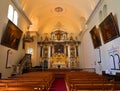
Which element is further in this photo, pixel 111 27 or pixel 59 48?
pixel 59 48

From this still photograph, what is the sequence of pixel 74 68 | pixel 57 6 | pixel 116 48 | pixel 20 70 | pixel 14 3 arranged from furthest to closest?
pixel 74 68, pixel 57 6, pixel 20 70, pixel 14 3, pixel 116 48

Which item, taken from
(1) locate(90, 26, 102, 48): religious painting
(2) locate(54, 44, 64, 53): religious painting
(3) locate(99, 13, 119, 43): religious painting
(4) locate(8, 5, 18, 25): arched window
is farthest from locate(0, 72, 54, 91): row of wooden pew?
(2) locate(54, 44, 64, 53): religious painting

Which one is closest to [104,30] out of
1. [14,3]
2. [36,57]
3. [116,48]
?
[116,48]

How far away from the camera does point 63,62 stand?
21859 millimetres

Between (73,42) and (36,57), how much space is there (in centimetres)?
670

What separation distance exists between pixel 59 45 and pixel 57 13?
5.60 m

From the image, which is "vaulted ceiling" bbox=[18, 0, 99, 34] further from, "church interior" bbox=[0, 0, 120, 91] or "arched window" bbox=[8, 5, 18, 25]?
"arched window" bbox=[8, 5, 18, 25]

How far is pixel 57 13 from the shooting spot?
20.4m

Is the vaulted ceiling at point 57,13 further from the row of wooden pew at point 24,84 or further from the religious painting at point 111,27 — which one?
the row of wooden pew at point 24,84

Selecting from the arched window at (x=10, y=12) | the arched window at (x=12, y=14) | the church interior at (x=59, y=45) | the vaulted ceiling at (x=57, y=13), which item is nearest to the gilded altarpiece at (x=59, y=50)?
the church interior at (x=59, y=45)

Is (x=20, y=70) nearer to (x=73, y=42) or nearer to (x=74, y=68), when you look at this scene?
(x=74, y=68)

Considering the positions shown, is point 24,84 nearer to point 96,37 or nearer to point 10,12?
point 10,12

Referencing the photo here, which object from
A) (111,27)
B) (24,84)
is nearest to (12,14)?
(111,27)

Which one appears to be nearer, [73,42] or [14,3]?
[14,3]
